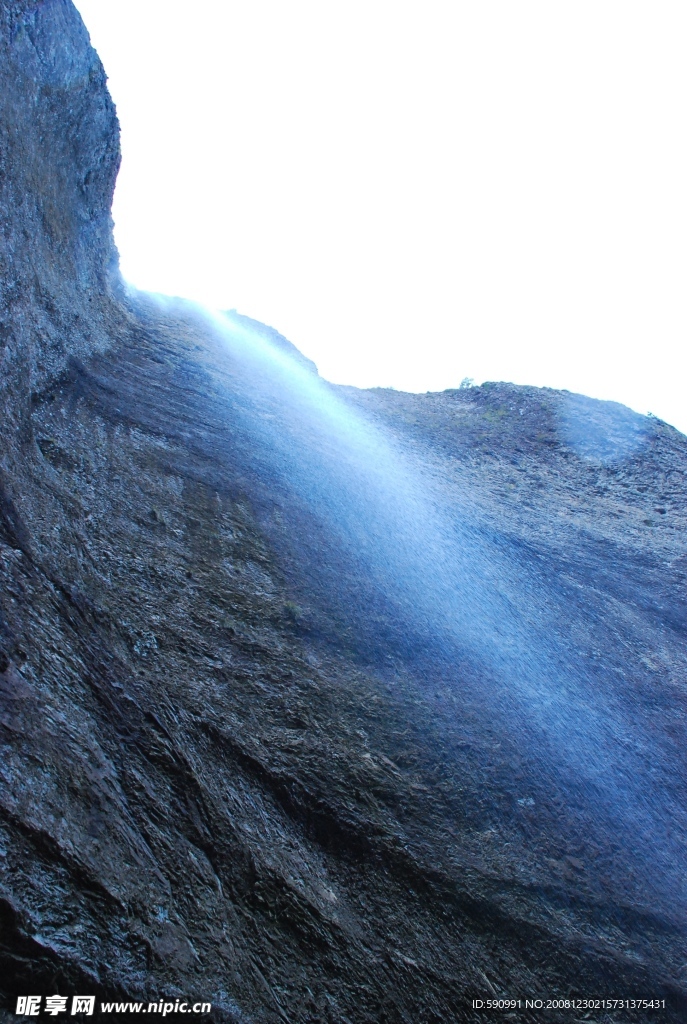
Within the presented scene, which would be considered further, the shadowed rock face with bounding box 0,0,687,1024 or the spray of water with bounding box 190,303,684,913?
the spray of water with bounding box 190,303,684,913

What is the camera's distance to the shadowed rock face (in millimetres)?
6086

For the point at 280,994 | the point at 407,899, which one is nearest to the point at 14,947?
the point at 280,994

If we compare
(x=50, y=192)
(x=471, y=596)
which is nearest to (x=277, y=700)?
(x=471, y=596)

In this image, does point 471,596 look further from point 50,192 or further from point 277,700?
point 50,192

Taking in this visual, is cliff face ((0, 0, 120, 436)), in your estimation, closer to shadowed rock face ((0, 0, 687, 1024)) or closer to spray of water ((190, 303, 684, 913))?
shadowed rock face ((0, 0, 687, 1024))

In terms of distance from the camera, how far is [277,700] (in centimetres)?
859

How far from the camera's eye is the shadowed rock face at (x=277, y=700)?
20.0 feet

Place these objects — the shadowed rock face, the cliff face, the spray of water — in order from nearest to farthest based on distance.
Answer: the shadowed rock face
the spray of water
the cliff face

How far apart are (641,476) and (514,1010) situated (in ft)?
55.0

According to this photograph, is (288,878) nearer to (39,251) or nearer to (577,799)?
(577,799)

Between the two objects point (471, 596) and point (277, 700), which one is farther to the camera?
point (471, 596)

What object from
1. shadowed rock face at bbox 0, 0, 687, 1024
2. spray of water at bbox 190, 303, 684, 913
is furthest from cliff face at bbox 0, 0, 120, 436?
spray of water at bbox 190, 303, 684, 913

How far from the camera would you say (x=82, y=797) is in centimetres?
604

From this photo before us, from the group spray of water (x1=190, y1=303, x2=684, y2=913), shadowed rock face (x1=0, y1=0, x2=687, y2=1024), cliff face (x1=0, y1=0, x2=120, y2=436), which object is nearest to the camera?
shadowed rock face (x1=0, y1=0, x2=687, y2=1024)
